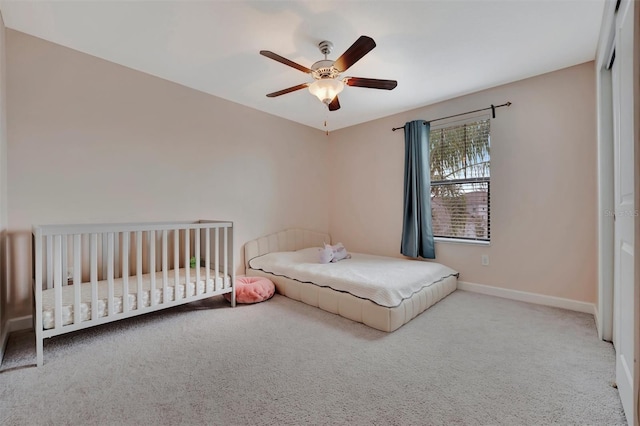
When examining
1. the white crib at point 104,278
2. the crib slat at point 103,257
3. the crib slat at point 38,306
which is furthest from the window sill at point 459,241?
the crib slat at point 38,306

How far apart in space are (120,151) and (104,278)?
1.19 m

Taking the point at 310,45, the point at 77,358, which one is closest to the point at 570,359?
the point at 310,45

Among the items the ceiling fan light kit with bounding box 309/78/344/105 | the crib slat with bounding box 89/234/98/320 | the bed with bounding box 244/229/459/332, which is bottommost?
the bed with bounding box 244/229/459/332

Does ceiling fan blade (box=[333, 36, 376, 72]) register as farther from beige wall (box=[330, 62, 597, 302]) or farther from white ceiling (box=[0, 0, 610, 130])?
beige wall (box=[330, 62, 597, 302])

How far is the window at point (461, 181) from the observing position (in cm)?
317

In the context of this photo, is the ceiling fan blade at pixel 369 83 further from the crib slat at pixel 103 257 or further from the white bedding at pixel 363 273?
the crib slat at pixel 103 257

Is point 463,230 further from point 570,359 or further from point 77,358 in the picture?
point 77,358

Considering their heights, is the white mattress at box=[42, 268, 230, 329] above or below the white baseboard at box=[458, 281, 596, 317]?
above

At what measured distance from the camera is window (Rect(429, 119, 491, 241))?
317cm

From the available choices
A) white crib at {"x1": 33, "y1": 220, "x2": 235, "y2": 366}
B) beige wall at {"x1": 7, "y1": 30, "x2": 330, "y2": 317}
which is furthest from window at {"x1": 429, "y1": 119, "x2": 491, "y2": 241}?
white crib at {"x1": 33, "y1": 220, "x2": 235, "y2": 366}

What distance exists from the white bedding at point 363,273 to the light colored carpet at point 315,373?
29 cm

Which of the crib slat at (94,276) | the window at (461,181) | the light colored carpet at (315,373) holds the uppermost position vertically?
the window at (461,181)

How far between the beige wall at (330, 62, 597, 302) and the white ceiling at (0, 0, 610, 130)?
28 centimetres

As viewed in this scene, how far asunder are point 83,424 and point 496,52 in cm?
366
